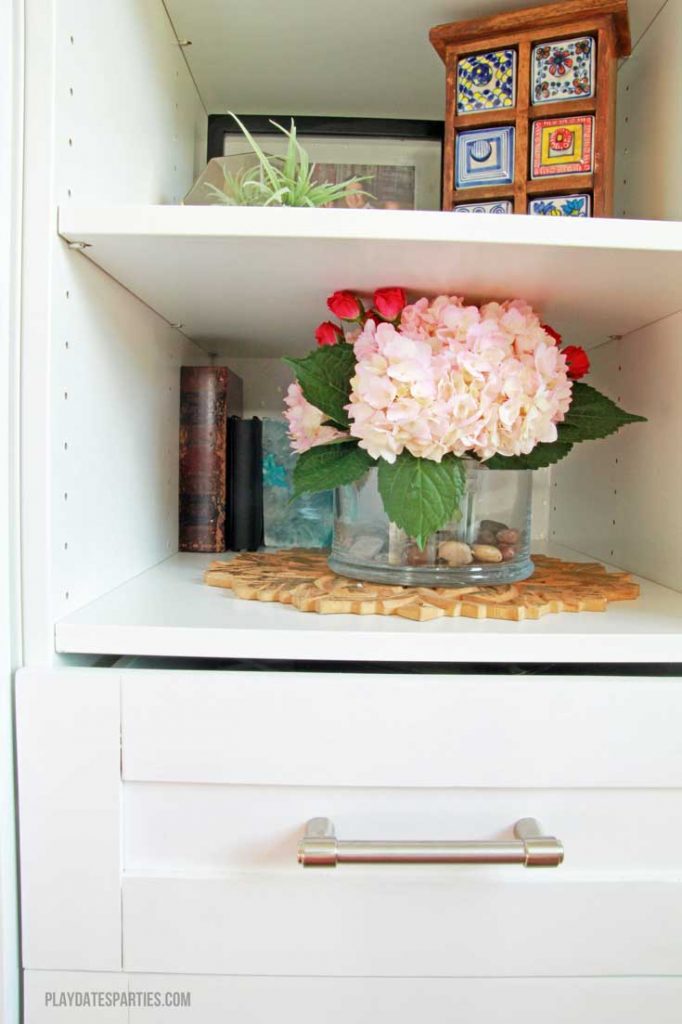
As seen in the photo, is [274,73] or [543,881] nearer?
[543,881]

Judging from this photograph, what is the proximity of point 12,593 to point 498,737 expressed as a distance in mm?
368

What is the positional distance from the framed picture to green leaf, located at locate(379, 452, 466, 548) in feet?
1.62

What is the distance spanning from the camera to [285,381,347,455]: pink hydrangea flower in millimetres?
684

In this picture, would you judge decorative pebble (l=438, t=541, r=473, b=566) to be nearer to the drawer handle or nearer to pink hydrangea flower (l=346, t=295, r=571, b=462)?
pink hydrangea flower (l=346, t=295, r=571, b=462)

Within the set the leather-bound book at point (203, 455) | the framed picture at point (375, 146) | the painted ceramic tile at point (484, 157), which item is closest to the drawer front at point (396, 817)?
the leather-bound book at point (203, 455)

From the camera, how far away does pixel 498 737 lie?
524 mm

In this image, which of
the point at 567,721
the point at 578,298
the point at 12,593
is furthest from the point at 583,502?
the point at 12,593

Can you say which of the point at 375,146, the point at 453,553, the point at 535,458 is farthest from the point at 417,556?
the point at 375,146

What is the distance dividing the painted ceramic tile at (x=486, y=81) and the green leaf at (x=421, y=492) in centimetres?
39

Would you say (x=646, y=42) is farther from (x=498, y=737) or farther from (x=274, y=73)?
(x=498, y=737)

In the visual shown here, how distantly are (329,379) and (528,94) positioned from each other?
36cm

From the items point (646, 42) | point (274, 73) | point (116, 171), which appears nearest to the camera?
point (116, 171)

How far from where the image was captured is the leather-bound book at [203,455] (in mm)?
898

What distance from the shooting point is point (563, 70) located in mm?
721
